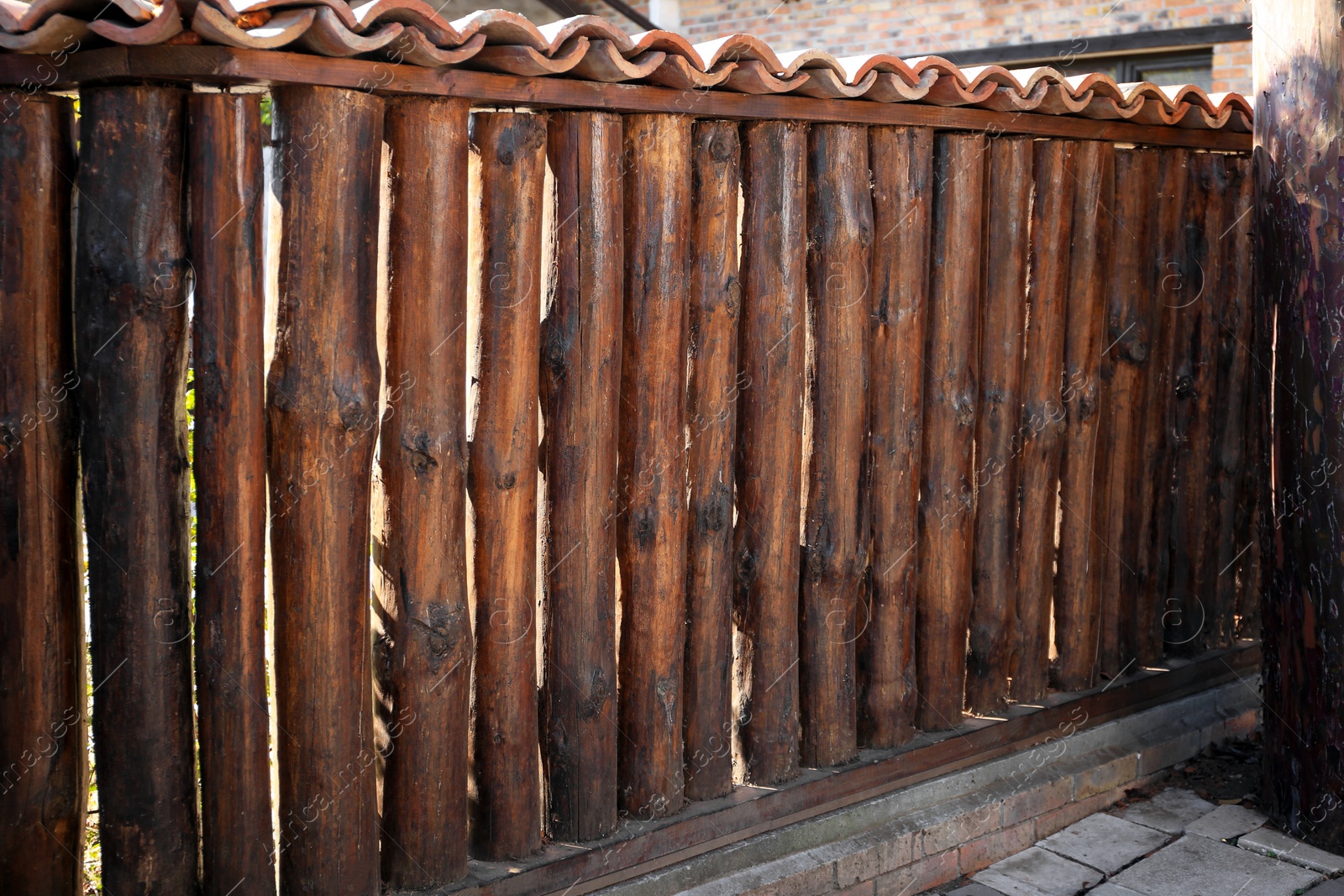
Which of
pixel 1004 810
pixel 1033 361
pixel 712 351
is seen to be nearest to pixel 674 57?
pixel 712 351

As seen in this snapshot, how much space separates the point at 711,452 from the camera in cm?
343

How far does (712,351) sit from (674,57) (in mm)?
834

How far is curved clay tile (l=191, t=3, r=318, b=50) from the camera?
231cm

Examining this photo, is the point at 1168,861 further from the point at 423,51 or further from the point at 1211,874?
the point at 423,51

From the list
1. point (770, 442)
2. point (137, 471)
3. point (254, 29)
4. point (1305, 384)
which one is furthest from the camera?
point (1305, 384)

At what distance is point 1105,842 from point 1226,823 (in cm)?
49

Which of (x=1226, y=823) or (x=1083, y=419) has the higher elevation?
(x=1083, y=419)

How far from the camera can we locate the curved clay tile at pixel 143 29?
226 cm

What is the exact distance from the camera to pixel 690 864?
11.2 feet

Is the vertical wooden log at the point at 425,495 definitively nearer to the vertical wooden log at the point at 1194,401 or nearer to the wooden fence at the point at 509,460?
the wooden fence at the point at 509,460

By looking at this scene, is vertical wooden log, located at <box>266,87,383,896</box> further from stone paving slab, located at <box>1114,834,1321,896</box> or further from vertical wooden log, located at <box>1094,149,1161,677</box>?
vertical wooden log, located at <box>1094,149,1161,677</box>

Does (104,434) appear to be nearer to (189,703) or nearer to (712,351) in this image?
(189,703)

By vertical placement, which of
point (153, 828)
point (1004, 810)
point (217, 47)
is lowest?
point (1004, 810)

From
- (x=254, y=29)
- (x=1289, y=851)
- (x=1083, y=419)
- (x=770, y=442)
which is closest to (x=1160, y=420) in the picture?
(x=1083, y=419)
